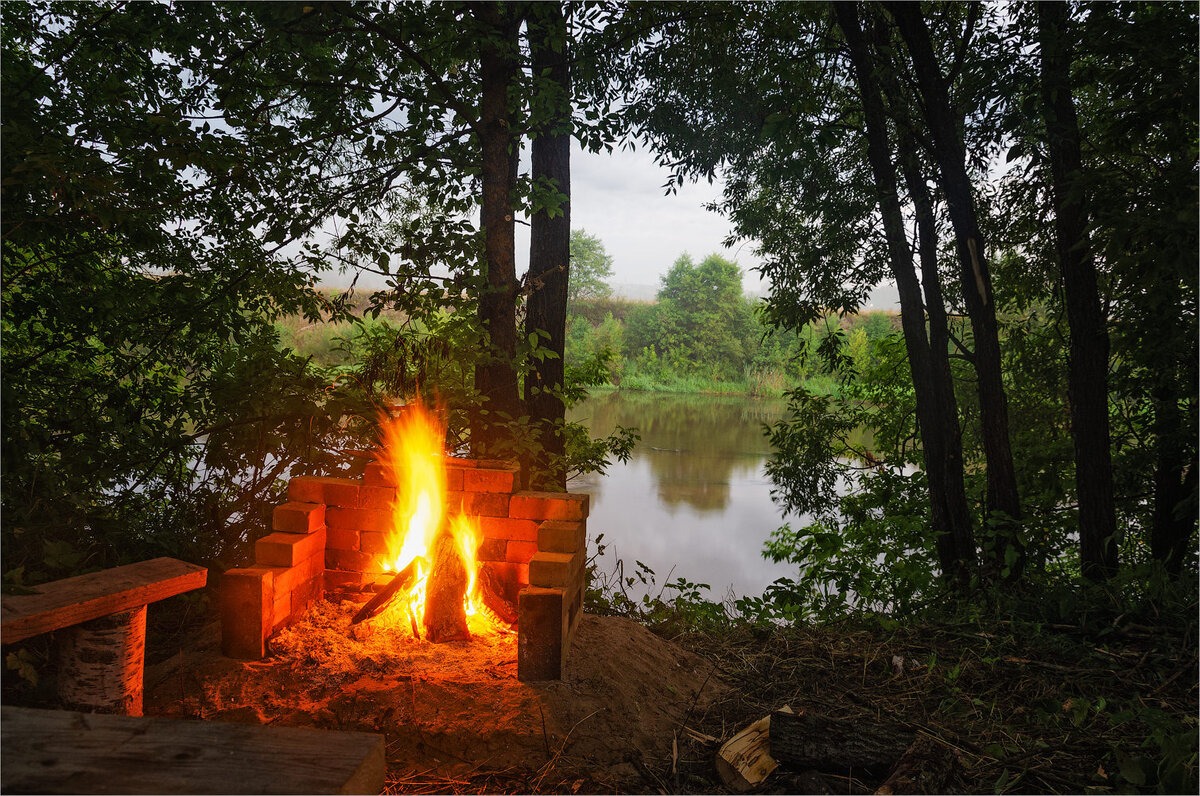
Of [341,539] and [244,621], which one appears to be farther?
[341,539]

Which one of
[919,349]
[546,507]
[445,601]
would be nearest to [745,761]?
[546,507]

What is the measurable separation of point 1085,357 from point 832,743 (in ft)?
11.7

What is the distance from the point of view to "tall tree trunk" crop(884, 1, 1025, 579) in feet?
16.3

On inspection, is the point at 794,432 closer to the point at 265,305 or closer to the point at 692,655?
the point at 692,655

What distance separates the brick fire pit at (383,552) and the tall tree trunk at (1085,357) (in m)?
3.59

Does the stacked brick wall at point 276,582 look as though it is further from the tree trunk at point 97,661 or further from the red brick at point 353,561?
the tree trunk at point 97,661

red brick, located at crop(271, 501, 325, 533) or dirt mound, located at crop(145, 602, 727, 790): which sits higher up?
red brick, located at crop(271, 501, 325, 533)

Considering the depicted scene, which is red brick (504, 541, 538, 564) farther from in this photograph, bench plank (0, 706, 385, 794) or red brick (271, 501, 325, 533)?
bench plank (0, 706, 385, 794)

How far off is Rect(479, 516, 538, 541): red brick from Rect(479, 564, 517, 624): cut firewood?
0.20 meters

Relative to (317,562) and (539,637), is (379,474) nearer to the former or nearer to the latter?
(317,562)

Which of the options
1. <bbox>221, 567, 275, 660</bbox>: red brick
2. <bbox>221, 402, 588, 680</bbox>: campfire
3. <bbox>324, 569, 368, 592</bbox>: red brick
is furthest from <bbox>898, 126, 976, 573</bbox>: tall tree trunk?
<bbox>221, 567, 275, 660</bbox>: red brick

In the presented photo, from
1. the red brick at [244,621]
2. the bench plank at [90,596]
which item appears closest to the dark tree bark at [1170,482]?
the red brick at [244,621]

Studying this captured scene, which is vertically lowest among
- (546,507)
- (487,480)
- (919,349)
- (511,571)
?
(511,571)

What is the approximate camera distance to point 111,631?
2.45 meters
